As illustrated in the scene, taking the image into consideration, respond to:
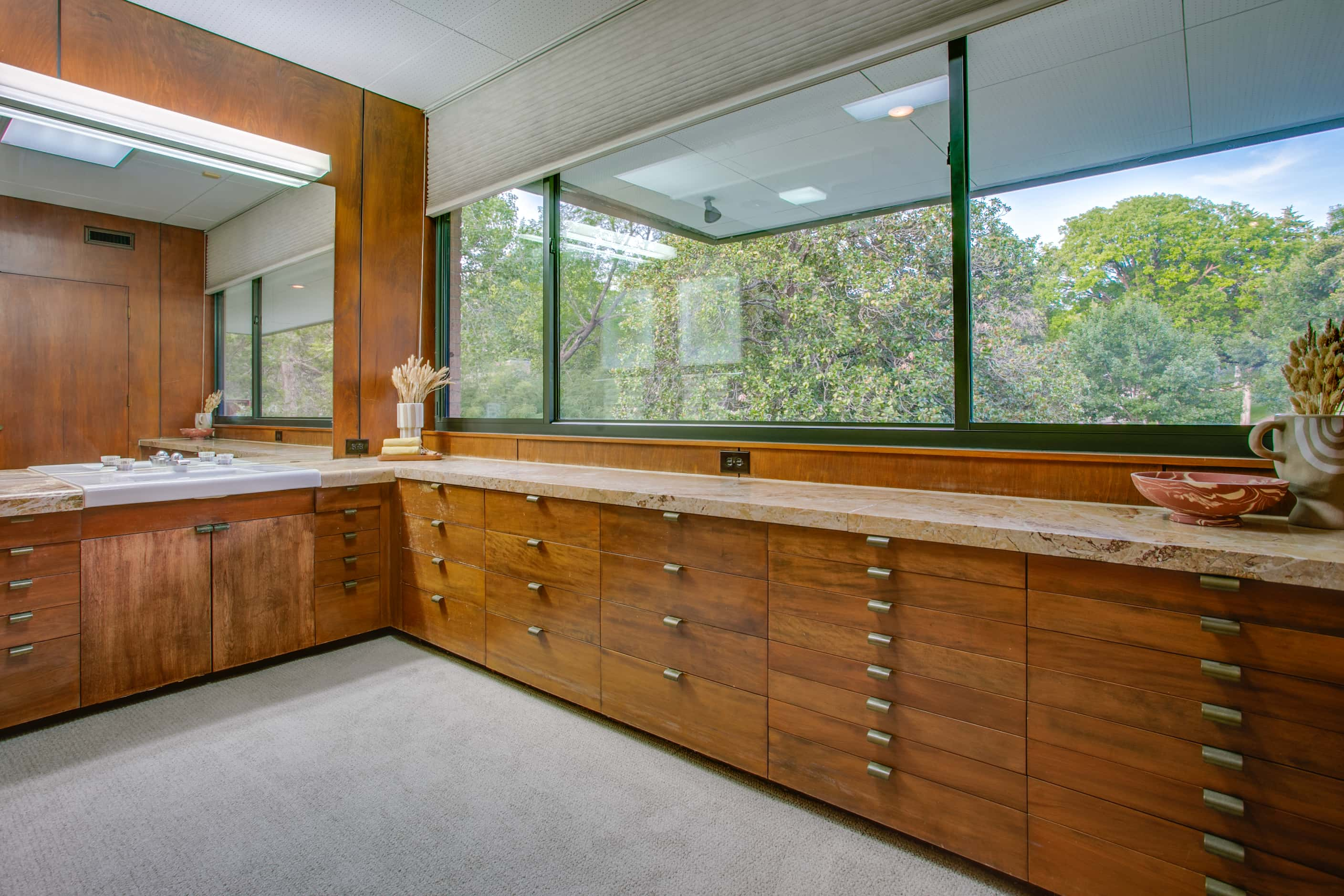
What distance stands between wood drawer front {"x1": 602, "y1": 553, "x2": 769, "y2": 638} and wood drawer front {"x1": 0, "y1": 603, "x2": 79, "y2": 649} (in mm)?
1869

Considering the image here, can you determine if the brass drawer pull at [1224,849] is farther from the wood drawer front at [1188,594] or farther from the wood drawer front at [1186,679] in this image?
the wood drawer front at [1188,594]

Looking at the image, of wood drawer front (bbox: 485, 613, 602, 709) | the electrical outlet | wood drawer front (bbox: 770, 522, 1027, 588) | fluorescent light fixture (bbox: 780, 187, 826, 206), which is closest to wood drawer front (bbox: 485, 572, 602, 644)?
wood drawer front (bbox: 485, 613, 602, 709)

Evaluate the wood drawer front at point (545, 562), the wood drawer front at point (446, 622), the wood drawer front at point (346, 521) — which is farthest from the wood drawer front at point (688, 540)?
the wood drawer front at point (346, 521)

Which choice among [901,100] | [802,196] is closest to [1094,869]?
[901,100]

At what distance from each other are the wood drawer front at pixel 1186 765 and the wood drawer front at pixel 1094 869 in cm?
17

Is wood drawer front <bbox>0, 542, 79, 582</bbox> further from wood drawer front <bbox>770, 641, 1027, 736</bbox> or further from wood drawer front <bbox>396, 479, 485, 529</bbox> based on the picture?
wood drawer front <bbox>770, 641, 1027, 736</bbox>

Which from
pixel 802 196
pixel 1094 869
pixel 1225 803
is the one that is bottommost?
pixel 1094 869

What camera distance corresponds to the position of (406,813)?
69.7 inches

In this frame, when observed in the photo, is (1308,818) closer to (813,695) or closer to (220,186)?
(813,695)

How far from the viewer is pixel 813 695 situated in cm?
171

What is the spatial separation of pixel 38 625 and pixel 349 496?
1.11 metres

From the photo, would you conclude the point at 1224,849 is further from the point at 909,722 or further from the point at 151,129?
the point at 151,129

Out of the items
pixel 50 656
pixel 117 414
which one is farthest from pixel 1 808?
pixel 117 414

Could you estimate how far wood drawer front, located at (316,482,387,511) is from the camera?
2.89 metres
